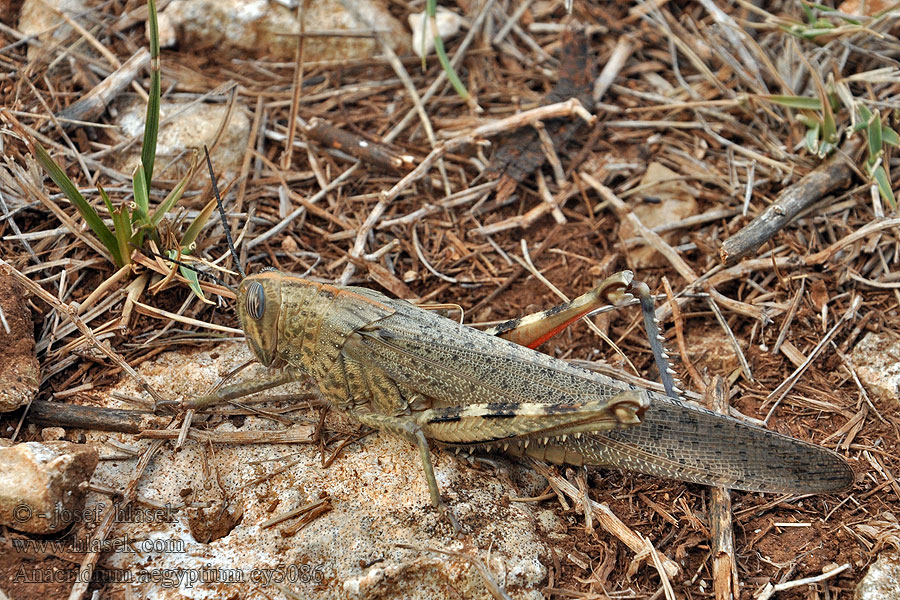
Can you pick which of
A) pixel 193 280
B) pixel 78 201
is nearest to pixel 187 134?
pixel 78 201

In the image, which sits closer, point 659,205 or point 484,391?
point 484,391

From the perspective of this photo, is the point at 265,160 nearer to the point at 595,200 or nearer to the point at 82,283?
the point at 82,283

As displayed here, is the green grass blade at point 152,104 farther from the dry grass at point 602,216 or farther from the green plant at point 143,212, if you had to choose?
the dry grass at point 602,216

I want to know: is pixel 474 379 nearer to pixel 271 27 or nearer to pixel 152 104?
pixel 152 104

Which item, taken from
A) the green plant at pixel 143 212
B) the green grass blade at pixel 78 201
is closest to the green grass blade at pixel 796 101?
the green plant at pixel 143 212

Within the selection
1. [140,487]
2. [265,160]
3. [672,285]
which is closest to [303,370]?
[140,487]

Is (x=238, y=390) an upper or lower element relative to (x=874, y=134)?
lower

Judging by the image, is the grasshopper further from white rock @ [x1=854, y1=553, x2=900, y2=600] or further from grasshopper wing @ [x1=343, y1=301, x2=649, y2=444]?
white rock @ [x1=854, y1=553, x2=900, y2=600]

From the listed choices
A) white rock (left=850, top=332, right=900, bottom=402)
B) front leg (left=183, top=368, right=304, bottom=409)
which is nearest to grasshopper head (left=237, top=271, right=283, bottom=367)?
front leg (left=183, top=368, right=304, bottom=409)
